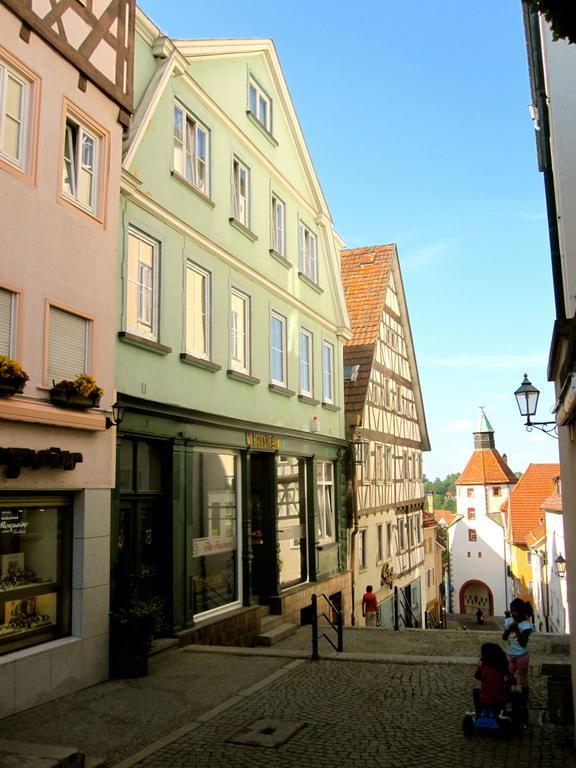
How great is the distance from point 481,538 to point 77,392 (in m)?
71.5

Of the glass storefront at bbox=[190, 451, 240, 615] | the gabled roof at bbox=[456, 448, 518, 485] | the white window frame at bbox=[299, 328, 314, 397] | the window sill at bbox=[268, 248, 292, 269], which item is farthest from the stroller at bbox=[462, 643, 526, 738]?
the gabled roof at bbox=[456, 448, 518, 485]

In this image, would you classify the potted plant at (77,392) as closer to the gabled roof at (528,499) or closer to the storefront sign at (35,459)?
the storefront sign at (35,459)

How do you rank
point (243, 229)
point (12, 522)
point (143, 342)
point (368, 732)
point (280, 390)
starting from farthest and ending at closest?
point (280, 390), point (243, 229), point (143, 342), point (12, 522), point (368, 732)

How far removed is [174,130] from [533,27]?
22.4ft

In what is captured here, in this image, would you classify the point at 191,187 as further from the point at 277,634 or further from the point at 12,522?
the point at 277,634

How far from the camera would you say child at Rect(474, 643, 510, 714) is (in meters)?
7.54

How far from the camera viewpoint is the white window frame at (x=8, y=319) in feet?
28.4

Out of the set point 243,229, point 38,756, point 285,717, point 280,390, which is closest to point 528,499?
point 280,390

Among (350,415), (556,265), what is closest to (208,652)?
(556,265)

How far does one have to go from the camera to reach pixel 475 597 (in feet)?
245

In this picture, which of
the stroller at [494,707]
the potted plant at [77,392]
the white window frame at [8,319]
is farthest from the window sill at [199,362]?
the stroller at [494,707]

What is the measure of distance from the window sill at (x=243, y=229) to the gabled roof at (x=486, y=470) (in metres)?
68.0

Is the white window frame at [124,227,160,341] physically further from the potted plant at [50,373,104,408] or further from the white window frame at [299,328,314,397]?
the white window frame at [299,328,314,397]

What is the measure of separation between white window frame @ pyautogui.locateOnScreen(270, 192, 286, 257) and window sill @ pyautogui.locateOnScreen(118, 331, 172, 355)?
638 centimetres
